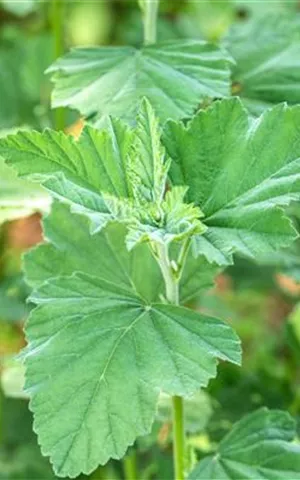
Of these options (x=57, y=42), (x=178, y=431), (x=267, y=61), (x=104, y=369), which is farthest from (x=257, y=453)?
(x=57, y=42)

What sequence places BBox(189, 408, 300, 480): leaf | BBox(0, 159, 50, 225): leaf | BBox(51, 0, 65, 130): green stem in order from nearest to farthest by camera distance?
BBox(189, 408, 300, 480): leaf < BBox(0, 159, 50, 225): leaf < BBox(51, 0, 65, 130): green stem

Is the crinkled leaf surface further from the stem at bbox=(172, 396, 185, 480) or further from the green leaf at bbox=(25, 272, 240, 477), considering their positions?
the stem at bbox=(172, 396, 185, 480)

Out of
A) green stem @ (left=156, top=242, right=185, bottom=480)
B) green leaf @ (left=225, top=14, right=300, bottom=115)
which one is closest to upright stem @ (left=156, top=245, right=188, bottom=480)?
green stem @ (left=156, top=242, right=185, bottom=480)

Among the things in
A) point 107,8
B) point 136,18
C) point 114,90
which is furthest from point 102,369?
point 107,8

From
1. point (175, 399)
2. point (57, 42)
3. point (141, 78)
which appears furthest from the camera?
point (57, 42)

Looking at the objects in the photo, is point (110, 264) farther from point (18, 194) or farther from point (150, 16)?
point (150, 16)

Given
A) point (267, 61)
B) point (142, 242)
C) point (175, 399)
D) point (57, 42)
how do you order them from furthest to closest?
point (57, 42)
point (267, 61)
point (175, 399)
point (142, 242)

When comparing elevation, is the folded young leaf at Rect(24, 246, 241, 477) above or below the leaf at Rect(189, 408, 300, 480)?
above
